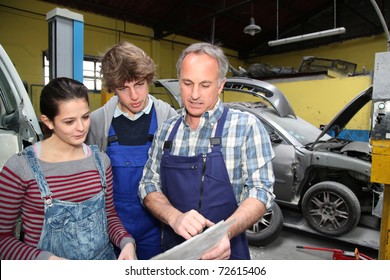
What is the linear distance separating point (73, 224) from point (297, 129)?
3426mm

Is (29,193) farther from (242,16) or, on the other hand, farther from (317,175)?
(242,16)

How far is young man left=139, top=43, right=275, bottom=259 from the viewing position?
1.18m

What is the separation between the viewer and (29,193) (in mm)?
1074

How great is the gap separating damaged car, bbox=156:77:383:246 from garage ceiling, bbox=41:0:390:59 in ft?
21.1

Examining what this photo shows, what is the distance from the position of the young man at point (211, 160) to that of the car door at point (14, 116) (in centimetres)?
121

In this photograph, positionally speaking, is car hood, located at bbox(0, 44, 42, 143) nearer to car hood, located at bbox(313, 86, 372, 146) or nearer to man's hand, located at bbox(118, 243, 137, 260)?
man's hand, located at bbox(118, 243, 137, 260)

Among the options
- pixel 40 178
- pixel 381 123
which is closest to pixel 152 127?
pixel 40 178

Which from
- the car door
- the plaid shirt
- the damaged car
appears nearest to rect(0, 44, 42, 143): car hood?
the car door

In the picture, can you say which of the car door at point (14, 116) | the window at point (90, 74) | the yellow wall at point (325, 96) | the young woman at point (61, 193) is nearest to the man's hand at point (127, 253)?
the young woman at point (61, 193)

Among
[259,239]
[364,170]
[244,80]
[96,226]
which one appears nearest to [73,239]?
[96,226]

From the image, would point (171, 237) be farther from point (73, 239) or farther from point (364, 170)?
point (364, 170)

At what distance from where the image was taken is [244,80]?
4074 millimetres

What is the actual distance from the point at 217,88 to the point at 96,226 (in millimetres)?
788

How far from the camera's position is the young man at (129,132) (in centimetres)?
144
